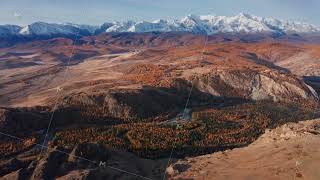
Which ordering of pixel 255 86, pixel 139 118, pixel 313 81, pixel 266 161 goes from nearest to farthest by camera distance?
pixel 266 161 < pixel 139 118 < pixel 255 86 < pixel 313 81

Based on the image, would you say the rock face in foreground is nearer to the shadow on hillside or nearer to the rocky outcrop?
the rocky outcrop

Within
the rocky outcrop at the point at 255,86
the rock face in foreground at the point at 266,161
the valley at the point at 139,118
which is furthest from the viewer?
the rocky outcrop at the point at 255,86

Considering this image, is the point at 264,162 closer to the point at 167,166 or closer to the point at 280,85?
the point at 167,166

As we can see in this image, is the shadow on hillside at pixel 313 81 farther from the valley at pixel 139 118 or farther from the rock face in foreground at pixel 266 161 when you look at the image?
the rock face in foreground at pixel 266 161

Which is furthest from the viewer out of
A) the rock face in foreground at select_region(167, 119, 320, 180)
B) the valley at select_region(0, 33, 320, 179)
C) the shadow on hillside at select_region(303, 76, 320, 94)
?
the shadow on hillside at select_region(303, 76, 320, 94)

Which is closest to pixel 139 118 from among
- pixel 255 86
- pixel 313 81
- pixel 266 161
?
pixel 266 161

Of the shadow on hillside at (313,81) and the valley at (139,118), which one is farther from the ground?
the valley at (139,118)

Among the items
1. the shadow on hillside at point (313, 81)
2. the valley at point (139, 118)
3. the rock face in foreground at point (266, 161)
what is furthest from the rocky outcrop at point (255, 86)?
the rock face in foreground at point (266, 161)

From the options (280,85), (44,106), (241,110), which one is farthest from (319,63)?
(44,106)

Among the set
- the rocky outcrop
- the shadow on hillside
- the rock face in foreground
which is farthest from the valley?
the rock face in foreground

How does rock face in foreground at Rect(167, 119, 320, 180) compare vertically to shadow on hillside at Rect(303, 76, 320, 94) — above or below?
above

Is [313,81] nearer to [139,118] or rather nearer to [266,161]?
[139,118]

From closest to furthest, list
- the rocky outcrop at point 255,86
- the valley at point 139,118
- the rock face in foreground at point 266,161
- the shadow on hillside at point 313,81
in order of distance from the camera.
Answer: the rock face in foreground at point 266,161
the valley at point 139,118
the rocky outcrop at point 255,86
the shadow on hillside at point 313,81
